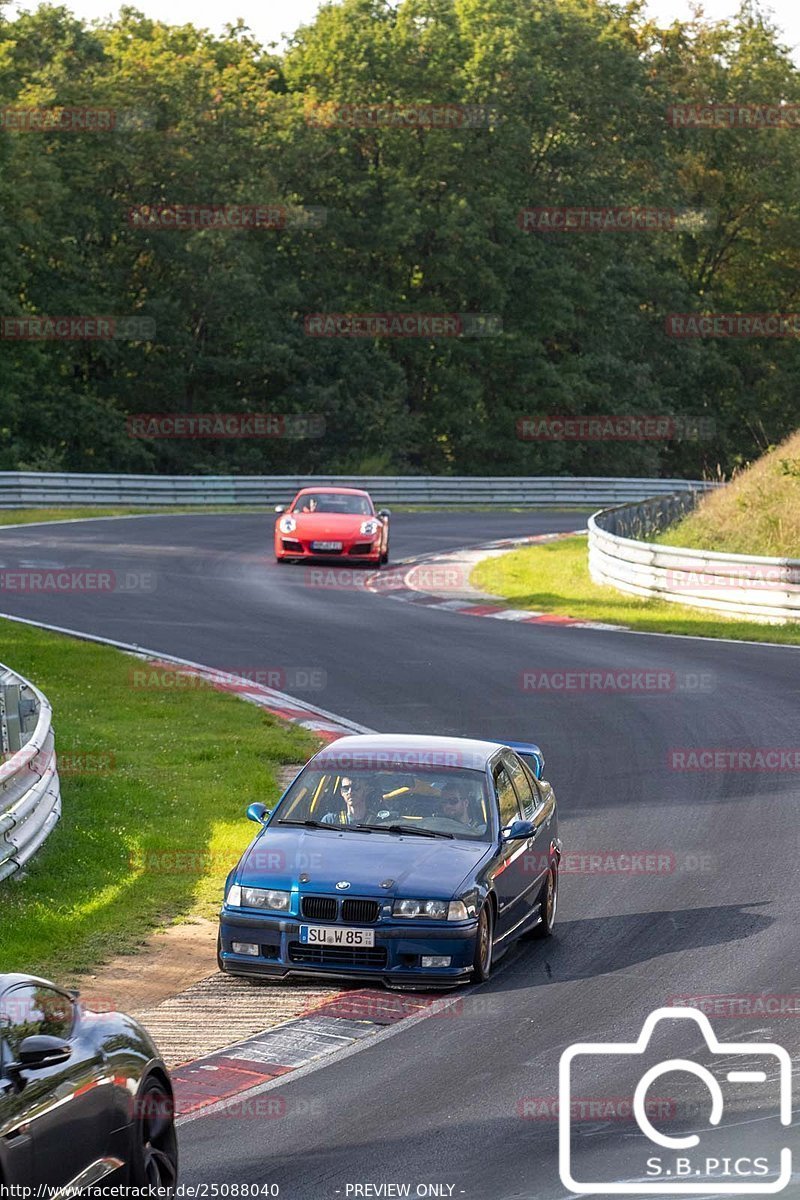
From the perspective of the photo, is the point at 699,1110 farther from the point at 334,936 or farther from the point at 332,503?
the point at 332,503

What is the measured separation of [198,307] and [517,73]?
1550cm

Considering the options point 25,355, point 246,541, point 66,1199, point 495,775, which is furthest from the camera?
point 25,355

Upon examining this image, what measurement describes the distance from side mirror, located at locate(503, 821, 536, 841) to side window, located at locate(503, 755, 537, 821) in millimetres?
493

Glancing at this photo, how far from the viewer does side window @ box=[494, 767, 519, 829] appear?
38.2 feet

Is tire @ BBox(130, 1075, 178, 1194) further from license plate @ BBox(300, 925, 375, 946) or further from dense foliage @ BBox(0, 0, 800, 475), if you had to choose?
dense foliage @ BBox(0, 0, 800, 475)

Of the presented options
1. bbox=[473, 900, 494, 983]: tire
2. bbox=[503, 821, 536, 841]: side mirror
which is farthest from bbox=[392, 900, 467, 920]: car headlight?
bbox=[503, 821, 536, 841]: side mirror

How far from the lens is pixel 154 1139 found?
6.70m

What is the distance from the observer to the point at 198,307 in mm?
57906

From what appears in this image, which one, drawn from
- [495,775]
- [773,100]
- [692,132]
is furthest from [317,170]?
[495,775]

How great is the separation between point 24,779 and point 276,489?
36519 millimetres

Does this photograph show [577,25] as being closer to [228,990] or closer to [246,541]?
[246,541]

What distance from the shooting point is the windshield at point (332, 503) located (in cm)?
3450

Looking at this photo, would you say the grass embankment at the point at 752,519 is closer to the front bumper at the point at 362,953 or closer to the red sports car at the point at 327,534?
the red sports car at the point at 327,534

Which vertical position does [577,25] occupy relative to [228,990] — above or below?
above
